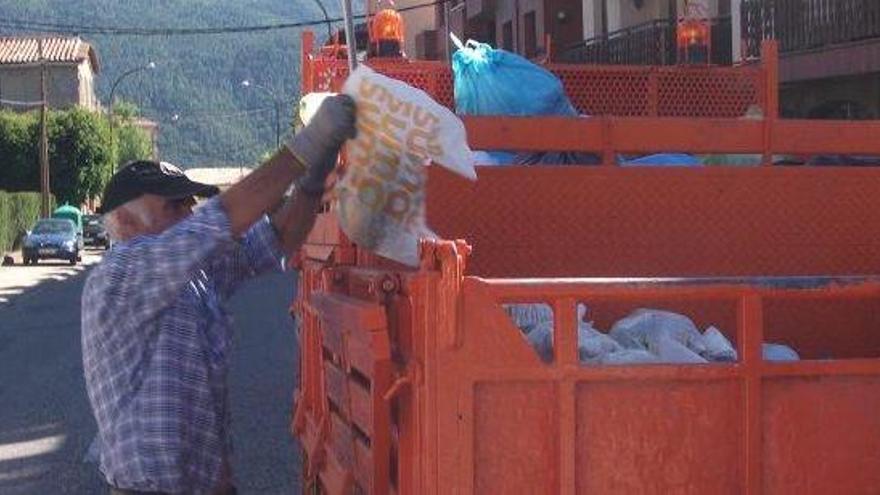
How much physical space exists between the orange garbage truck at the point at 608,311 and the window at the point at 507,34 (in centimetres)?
3358

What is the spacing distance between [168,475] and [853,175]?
7.72 ft

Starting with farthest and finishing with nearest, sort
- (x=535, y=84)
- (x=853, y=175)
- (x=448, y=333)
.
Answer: (x=535, y=84), (x=853, y=175), (x=448, y=333)

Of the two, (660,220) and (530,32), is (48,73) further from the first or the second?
(660,220)

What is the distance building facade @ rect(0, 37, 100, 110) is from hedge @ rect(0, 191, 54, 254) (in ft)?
110

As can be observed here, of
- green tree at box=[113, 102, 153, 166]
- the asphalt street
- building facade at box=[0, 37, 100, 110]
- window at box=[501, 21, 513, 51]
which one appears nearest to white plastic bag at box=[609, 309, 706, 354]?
the asphalt street

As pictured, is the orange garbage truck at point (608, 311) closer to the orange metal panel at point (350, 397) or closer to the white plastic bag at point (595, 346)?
the orange metal panel at point (350, 397)

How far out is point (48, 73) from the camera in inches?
3693

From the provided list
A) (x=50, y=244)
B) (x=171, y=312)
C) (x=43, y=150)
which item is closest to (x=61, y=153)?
(x=43, y=150)

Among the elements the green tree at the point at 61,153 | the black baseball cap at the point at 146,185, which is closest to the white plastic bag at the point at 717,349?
the black baseball cap at the point at 146,185

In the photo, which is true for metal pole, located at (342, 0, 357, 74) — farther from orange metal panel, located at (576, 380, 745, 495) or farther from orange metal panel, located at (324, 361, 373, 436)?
orange metal panel, located at (576, 380, 745, 495)

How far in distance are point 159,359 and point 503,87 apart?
7.35ft

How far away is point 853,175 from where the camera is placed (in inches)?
174

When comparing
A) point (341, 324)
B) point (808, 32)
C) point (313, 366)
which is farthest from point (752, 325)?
point (808, 32)

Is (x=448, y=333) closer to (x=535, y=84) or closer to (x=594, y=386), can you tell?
(x=594, y=386)
